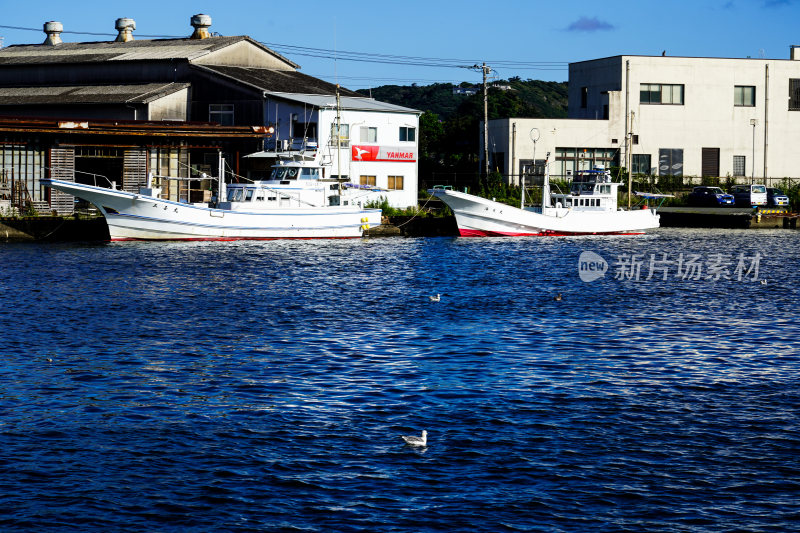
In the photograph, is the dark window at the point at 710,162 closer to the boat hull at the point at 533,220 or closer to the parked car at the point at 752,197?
the parked car at the point at 752,197

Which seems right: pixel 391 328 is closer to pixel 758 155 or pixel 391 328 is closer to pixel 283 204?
pixel 283 204

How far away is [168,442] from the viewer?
1780 cm

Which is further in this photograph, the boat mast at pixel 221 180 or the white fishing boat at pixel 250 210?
the boat mast at pixel 221 180

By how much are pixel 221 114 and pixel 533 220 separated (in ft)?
74.6

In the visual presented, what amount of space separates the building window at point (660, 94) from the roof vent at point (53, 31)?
52323 mm

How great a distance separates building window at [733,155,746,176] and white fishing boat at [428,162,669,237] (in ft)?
65.2

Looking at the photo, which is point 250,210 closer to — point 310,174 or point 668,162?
point 310,174

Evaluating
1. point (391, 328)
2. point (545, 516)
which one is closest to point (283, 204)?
point (391, 328)

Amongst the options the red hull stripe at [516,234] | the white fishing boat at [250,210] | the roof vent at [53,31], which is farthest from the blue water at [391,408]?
the roof vent at [53,31]

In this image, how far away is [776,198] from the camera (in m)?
77.8

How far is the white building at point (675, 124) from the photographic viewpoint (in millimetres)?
82750

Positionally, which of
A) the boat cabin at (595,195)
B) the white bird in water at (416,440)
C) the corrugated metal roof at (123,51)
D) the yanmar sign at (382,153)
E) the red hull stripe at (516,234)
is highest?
the corrugated metal roof at (123,51)

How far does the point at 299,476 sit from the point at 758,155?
78.7 metres

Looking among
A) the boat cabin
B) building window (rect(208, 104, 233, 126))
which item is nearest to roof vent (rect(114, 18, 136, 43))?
building window (rect(208, 104, 233, 126))
